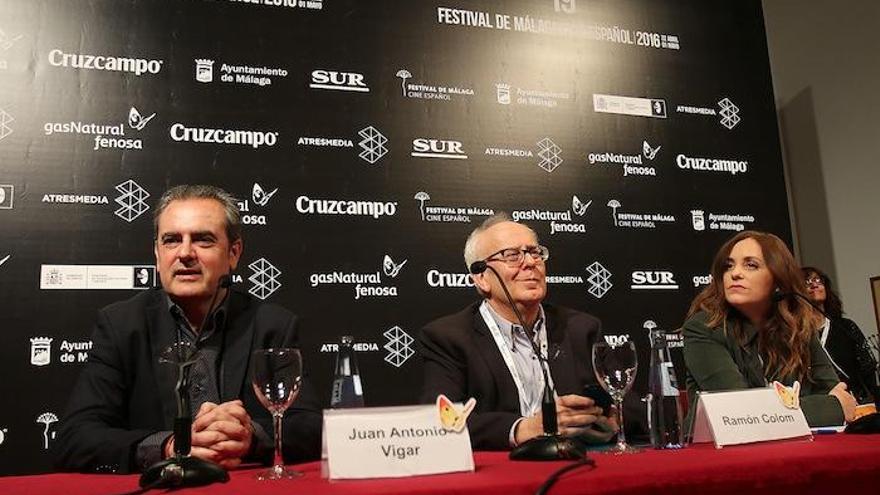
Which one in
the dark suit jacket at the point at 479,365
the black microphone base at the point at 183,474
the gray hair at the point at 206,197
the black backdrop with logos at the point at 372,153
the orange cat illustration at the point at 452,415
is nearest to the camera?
the black microphone base at the point at 183,474

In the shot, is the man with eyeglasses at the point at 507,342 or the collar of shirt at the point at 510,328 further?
Answer: the collar of shirt at the point at 510,328

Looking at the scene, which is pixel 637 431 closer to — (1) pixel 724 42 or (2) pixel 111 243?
(2) pixel 111 243

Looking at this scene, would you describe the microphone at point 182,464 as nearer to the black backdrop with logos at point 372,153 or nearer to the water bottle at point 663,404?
the water bottle at point 663,404

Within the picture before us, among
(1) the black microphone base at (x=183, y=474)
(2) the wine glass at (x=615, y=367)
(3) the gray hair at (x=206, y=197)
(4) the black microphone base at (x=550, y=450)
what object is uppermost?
(3) the gray hair at (x=206, y=197)

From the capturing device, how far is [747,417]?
152cm

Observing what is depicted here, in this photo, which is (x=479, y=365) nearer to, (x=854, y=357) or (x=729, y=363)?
(x=729, y=363)

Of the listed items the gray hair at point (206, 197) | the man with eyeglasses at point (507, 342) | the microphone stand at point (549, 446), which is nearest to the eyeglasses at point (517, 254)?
the man with eyeglasses at point (507, 342)

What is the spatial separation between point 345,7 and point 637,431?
8.49 feet

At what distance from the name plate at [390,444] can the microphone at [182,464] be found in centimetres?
18

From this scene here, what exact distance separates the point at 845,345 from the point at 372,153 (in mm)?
2180

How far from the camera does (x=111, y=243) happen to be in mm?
3098

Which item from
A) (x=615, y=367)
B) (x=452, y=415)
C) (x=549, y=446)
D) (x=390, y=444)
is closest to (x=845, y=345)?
(x=615, y=367)

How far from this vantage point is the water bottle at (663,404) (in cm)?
160

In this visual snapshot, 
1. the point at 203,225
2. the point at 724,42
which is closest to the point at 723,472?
the point at 203,225
